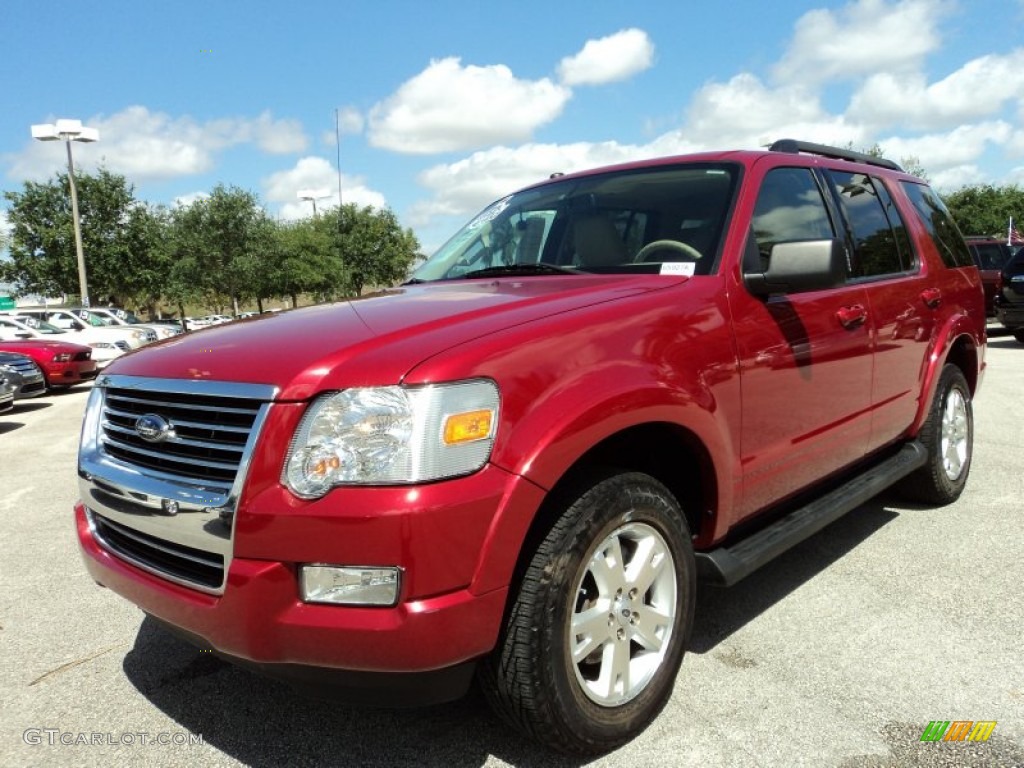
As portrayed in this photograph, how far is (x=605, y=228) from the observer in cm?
333

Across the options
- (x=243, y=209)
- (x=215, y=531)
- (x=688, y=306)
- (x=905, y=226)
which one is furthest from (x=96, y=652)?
(x=243, y=209)

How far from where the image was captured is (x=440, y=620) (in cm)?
188

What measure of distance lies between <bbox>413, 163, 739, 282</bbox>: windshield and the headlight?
128 centimetres

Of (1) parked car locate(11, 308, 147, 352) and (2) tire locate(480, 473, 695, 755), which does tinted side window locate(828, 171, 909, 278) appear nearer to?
(2) tire locate(480, 473, 695, 755)

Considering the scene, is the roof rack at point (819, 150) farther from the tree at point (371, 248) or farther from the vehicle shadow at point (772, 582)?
the tree at point (371, 248)

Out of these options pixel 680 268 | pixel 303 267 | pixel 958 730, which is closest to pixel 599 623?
pixel 958 730

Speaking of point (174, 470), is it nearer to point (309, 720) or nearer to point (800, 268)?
point (309, 720)

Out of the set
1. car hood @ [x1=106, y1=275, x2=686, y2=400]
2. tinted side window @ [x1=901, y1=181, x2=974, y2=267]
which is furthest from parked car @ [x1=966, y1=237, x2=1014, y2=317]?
car hood @ [x1=106, y1=275, x2=686, y2=400]

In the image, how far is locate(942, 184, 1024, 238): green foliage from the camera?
2267 inches

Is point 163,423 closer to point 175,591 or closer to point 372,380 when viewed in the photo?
point 175,591

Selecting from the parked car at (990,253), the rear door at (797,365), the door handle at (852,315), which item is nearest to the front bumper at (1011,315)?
the parked car at (990,253)

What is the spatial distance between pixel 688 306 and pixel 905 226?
94.4 inches

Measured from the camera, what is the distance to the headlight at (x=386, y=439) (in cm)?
188

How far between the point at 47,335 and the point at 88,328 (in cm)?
95
